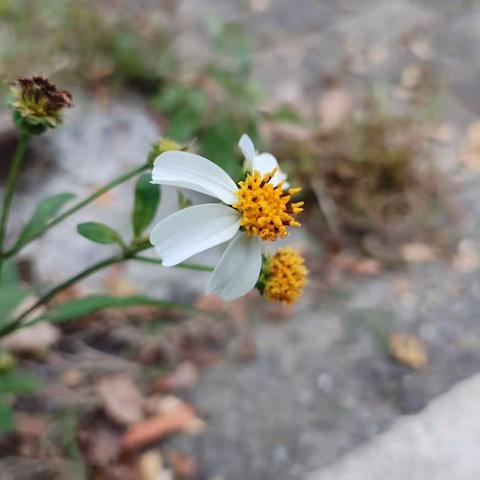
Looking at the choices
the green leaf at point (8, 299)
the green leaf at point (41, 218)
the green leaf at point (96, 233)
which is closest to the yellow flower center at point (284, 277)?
the green leaf at point (96, 233)

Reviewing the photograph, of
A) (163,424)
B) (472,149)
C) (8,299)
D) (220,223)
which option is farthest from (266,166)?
(472,149)

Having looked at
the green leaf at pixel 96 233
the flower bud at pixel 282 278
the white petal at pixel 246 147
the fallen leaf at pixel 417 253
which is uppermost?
the fallen leaf at pixel 417 253

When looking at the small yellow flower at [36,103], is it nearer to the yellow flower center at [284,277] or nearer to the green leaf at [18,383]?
the yellow flower center at [284,277]

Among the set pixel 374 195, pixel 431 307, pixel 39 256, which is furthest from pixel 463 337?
pixel 39 256

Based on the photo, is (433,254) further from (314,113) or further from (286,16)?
(286,16)

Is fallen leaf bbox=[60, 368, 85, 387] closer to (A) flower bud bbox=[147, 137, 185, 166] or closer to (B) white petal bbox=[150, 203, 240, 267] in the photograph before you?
(A) flower bud bbox=[147, 137, 185, 166]

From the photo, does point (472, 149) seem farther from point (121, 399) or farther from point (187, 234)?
point (187, 234)
